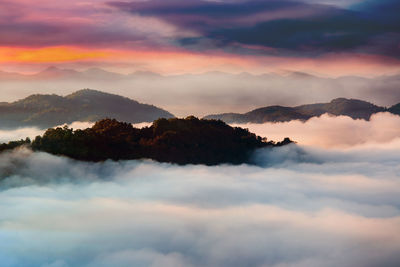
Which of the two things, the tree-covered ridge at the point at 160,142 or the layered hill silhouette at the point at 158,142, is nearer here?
the layered hill silhouette at the point at 158,142

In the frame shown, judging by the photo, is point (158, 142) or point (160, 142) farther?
point (160, 142)

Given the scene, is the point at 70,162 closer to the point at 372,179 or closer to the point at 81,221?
the point at 81,221

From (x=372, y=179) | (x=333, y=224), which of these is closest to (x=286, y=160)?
(x=372, y=179)

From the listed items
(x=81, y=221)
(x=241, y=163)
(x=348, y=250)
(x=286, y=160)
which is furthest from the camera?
(x=286, y=160)

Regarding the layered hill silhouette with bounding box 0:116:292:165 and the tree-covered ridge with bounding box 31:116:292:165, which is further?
the tree-covered ridge with bounding box 31:116:292:165
